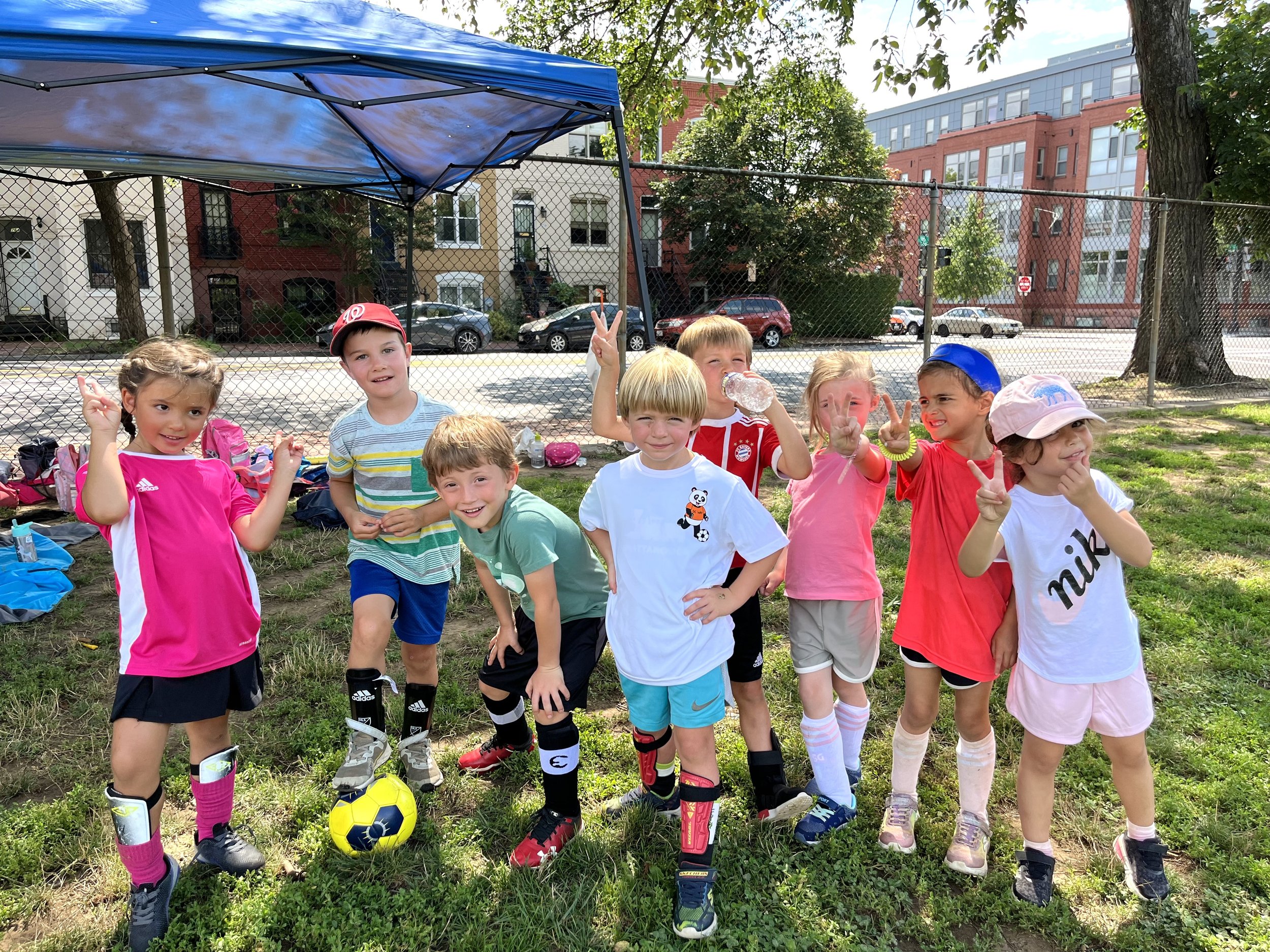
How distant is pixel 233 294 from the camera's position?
82.3 feet

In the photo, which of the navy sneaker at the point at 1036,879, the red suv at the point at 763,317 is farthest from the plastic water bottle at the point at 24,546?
the red suv at the point at 763,317

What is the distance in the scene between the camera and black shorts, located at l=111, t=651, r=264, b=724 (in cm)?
217

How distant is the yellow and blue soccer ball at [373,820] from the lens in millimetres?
2457

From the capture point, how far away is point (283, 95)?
443 cm

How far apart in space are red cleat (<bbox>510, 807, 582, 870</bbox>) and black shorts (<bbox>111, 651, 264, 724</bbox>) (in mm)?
929

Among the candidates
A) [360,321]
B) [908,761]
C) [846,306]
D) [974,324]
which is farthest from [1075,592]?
[974,324]

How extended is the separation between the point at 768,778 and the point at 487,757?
41.3 inches

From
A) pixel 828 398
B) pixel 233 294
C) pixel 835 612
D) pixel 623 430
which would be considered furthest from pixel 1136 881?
pixel 233 294

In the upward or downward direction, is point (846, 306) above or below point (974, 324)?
above

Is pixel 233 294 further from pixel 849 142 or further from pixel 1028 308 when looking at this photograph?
pixel 1028 308

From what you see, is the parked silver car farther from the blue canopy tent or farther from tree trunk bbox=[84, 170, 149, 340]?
the blue canopy tent

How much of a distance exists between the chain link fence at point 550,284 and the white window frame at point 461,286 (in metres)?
0.10

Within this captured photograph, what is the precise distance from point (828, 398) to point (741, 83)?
11.4m

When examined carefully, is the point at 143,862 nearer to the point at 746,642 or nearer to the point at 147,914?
the point at 147,914
